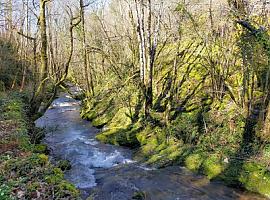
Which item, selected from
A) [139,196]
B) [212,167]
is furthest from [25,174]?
[212,167]

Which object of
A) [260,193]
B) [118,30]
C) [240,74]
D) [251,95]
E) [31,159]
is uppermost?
[118,30]

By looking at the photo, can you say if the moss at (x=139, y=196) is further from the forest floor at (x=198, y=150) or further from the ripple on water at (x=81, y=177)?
the forest floor at (x=198, y=150)

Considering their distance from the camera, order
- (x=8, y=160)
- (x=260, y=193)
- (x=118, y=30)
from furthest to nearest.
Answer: (x=118, y=30)
(x=260, y=193)
(x=8, y=160)

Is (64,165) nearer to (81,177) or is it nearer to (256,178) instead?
(81,177)

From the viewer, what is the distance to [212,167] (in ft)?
38.8

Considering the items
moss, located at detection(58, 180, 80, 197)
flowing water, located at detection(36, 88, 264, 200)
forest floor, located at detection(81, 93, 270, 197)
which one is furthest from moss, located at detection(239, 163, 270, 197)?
moss, located at detection(58, 180, 80, 197)

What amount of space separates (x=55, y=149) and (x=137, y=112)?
5.44m

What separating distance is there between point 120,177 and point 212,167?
3.41 m

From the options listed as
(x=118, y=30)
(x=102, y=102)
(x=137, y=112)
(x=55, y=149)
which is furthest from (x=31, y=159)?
(x=118, y=30)

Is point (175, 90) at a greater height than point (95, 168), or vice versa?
point (175, 90)

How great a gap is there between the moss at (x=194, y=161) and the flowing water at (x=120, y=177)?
0.31 metres

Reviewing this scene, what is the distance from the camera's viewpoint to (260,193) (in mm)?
10164

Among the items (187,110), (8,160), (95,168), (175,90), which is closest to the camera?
(8,160)

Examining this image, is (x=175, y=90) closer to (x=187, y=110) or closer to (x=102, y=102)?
(x=187, y=110)
